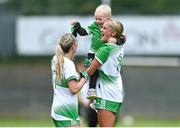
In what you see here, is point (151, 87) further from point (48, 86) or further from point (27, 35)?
point (27, 35)

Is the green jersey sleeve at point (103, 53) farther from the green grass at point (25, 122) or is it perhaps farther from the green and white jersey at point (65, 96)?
the green grass at point (25, 122)

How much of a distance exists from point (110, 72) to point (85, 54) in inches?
613

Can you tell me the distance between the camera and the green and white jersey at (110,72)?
34.6ft

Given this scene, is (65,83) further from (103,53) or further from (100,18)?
(100,18)

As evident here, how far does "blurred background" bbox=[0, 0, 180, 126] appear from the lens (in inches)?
906

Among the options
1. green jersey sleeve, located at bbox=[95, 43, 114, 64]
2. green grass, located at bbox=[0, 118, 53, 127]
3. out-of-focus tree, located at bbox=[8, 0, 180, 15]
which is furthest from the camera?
out-of-focus tree, located at bbox=[8, 0, 180, 15]

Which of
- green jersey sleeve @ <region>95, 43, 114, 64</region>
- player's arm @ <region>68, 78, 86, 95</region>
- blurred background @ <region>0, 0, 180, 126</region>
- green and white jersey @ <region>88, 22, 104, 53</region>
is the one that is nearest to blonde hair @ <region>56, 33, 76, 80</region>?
player's arm @ <region>68, 78, 86, 95</region>

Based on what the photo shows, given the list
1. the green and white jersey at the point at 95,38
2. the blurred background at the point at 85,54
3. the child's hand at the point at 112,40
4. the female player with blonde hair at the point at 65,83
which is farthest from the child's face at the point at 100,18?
the blurred background at the point at 85,54

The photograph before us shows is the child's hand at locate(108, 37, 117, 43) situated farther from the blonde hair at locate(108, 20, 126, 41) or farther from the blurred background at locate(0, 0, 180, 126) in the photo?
the blurred background at locate(0, 0, 180, 126)

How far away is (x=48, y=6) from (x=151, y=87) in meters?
5.33

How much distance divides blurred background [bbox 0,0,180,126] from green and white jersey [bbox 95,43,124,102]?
32.9 feet

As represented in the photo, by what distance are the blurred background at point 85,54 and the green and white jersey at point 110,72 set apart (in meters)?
10.0

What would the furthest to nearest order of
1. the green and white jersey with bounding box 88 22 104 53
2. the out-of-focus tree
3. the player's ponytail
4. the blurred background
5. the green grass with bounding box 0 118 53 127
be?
the out-of-focus tree, the blurred background, the green grass with bounding box 0 118 53 127, the green and white jersey with bounding box 88 22 104 53, the player's ponytail

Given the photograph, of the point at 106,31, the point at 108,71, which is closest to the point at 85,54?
the point at 108,71
